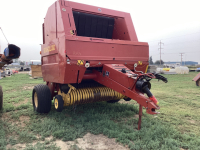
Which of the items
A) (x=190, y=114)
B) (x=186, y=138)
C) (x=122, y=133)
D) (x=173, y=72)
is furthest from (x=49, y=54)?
(x=173, y=72)

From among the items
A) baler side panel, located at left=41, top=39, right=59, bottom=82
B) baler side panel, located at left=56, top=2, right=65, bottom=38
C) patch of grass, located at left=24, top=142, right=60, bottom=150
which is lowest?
patch of grass, located at left=24, top=142, right=60, bottom=150

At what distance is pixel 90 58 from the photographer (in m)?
3.92

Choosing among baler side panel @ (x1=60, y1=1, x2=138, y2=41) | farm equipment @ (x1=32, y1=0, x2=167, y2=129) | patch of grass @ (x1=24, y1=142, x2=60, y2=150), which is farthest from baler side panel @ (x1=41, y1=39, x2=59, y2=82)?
patch of grass @ (x1=24, y1=142, x2=60, y2=150)

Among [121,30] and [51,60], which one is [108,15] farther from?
[51,60]

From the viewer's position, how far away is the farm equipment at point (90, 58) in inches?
142

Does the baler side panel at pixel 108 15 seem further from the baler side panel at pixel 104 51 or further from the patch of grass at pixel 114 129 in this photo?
the patch of grass at pixel 114 129

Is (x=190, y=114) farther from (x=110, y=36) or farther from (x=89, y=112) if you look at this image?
(x=110, y=36)

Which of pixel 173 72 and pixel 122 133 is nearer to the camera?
pixel 122 133

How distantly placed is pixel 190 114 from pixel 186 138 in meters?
1.65

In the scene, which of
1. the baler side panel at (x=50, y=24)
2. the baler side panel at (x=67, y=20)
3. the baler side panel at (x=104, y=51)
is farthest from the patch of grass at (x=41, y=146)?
the baler side panel at (x=50, y=24)

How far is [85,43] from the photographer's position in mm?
3859

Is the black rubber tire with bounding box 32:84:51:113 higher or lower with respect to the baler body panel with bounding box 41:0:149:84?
lower

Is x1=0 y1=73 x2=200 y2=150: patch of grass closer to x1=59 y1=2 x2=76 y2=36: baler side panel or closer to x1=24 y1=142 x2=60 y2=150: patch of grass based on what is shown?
x1=24 y1=142 x2=60 y2=150: patch of grass

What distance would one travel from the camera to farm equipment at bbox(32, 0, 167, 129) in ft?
11.8
